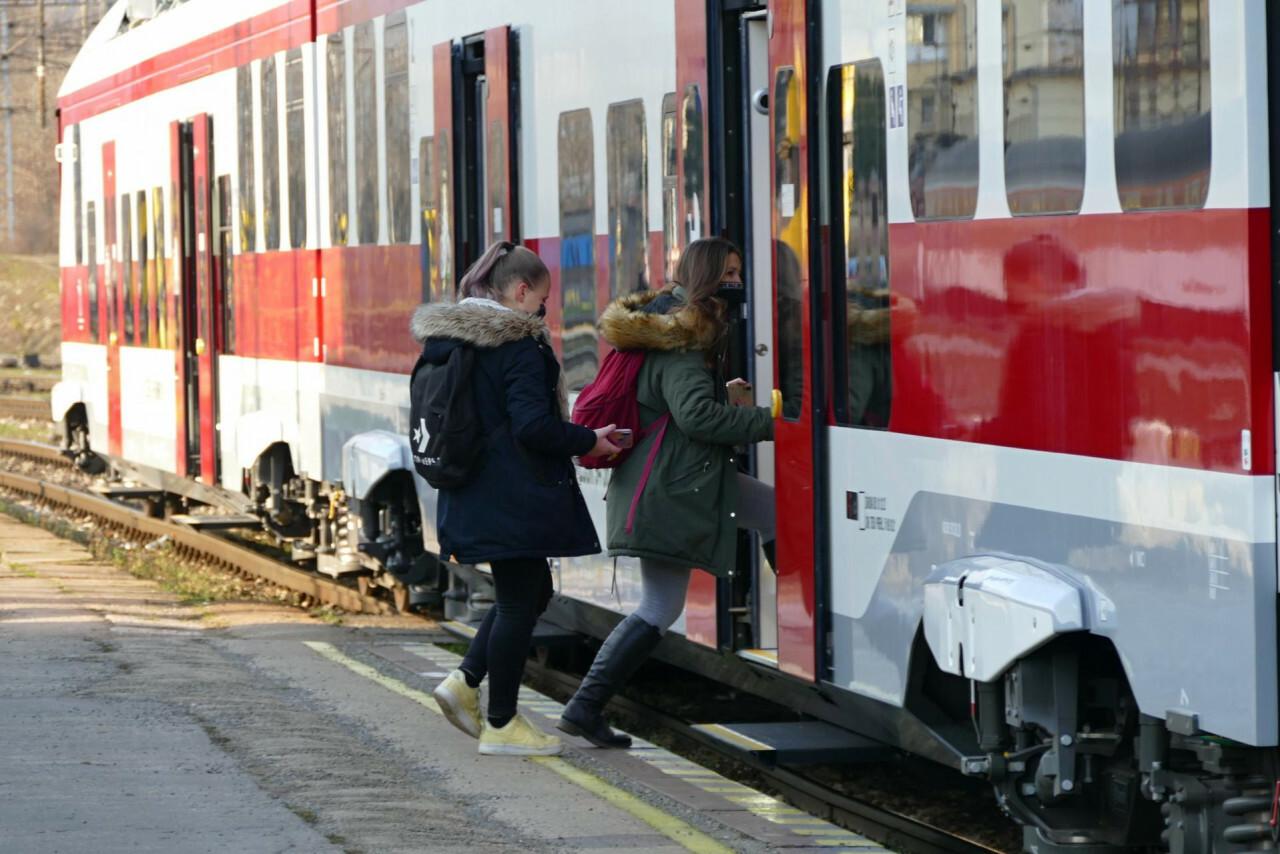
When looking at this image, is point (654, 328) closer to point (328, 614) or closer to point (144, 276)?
point (328, 614)

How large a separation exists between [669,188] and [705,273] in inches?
37.3

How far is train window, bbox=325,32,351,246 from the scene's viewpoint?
12.5m

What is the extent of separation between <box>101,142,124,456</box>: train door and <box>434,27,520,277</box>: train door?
27.4ft

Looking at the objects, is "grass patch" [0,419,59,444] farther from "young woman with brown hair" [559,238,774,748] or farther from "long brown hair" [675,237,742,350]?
"long brown hair" [675,237,742,350]

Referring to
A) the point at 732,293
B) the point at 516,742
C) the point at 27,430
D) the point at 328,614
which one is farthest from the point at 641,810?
the point at 27,430

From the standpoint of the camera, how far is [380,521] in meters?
12.7

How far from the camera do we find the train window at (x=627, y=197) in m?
8.71

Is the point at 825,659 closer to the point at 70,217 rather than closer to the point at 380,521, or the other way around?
the point at 380,521

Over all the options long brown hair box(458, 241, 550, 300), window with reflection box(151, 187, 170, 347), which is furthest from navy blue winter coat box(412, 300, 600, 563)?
window with reflection box(151, 187, 170, 347)

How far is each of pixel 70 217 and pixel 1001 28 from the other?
15.5m

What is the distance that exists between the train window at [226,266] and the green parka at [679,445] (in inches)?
303

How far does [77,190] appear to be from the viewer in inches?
792

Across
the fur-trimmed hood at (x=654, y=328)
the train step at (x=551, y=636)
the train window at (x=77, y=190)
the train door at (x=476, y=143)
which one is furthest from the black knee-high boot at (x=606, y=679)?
the train window at (x=77, y=190)

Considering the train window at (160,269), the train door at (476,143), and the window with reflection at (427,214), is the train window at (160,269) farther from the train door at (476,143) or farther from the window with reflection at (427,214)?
the train door at (476,143)
